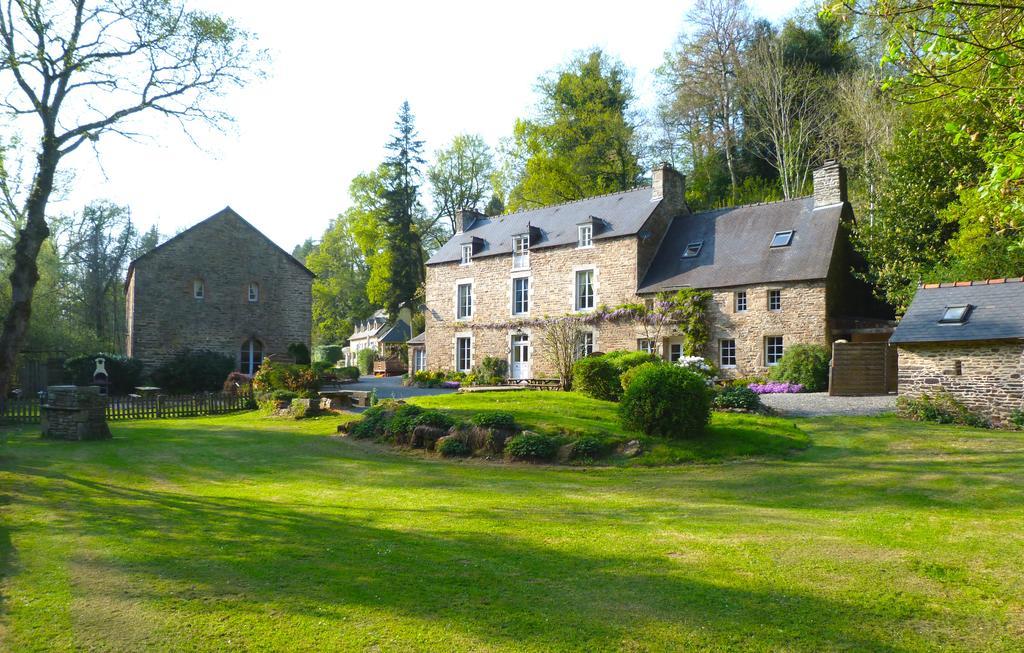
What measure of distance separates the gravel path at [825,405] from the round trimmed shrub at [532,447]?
27.4 ft

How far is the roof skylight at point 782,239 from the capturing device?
27.1 meters

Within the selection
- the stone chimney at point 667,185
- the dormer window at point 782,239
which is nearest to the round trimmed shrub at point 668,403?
the dormer window at point 782,239

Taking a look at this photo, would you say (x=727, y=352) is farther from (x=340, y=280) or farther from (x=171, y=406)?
(x=340, y=280)

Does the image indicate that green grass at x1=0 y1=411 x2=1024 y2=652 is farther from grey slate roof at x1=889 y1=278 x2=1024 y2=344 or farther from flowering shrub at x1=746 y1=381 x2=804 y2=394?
flowering shrub at x1=746 y1=381 x2=804 y2=394

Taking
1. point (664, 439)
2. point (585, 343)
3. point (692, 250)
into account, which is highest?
point (692, 250)

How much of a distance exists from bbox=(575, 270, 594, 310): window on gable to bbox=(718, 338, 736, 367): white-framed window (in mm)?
6326

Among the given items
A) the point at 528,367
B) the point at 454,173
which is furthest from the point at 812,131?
the point at 454,173

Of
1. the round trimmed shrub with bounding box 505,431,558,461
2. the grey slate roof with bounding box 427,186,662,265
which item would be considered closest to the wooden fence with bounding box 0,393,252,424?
the round trimmed shrub with bounding box 505,431,558,461

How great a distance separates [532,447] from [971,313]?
39.7ft

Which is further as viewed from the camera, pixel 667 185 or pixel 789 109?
pixel 789 109

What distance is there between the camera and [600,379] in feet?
63.3

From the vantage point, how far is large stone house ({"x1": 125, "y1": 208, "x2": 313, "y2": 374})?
3069 centimetres

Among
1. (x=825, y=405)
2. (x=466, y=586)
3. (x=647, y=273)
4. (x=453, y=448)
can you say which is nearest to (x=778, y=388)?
(x=825, y=405)

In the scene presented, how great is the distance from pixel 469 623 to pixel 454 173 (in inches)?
2085
